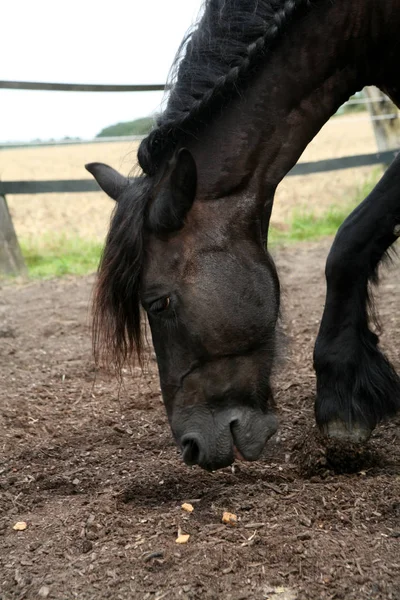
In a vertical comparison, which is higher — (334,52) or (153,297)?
(334,52)

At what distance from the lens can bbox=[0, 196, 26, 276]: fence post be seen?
7823mm

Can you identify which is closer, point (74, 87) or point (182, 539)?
point (182, 539)

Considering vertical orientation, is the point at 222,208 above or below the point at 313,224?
above

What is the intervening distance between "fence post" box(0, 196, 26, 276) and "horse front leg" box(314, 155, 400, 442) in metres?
5.31

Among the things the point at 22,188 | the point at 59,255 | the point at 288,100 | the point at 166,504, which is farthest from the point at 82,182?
the point at 166,504

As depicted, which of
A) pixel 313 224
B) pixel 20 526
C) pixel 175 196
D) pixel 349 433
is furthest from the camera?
pixel 313 224

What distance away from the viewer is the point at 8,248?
311 inches

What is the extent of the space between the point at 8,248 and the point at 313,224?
187 inches

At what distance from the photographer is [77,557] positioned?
7.90ft

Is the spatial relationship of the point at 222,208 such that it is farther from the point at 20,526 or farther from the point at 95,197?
the point at 95,197

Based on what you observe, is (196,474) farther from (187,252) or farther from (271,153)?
(271,153)

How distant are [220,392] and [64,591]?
921 millimetres

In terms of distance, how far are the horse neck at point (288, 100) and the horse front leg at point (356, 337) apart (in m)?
0.67

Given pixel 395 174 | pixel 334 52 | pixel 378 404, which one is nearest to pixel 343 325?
pixel 378 404
